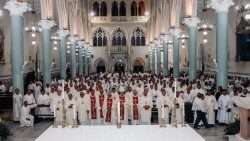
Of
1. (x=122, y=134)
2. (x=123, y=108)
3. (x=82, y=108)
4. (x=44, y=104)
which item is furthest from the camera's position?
(x=44, y=104)

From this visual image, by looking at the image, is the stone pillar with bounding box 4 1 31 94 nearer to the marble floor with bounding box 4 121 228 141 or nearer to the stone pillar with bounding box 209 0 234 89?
the marble floor with bounding box 4 121 228 141

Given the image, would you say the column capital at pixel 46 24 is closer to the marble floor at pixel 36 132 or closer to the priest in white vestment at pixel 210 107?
the marble floor at pixel 36 132

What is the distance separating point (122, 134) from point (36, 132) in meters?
7.63

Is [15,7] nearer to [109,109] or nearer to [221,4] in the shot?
[109,109]

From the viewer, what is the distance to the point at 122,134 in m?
7.44

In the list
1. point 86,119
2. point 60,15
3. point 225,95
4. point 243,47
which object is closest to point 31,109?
point 86,119

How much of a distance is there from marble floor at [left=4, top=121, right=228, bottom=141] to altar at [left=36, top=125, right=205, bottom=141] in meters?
5.20

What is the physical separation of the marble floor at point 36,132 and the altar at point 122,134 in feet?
17.1

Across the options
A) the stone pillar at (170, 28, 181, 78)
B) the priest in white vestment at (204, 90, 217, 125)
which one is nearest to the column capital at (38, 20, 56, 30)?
the stone pillar at (170, 28, 181, 78)

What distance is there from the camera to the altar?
7148 mm

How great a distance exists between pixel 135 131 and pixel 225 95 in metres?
8.35

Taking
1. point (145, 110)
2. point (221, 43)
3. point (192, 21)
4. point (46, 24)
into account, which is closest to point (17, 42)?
point (46, 24)

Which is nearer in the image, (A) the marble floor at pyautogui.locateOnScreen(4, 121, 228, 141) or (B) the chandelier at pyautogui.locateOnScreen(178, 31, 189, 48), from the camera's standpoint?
(A) the marble floor at pyautogui.locateOnScreen(4, 121, 228, 141)

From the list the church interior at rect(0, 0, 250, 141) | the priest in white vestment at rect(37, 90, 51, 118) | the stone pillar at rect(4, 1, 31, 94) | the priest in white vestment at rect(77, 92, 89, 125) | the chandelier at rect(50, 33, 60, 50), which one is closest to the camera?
the church interior at rect(0, 0, 250, 141)
